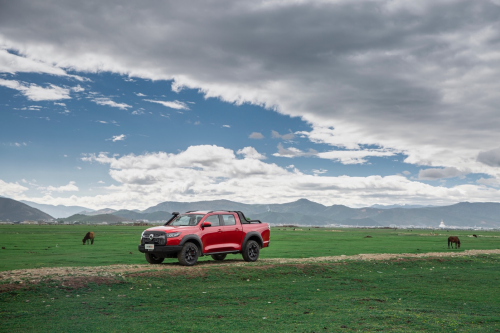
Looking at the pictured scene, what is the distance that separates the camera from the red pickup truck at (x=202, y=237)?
19.8 metres

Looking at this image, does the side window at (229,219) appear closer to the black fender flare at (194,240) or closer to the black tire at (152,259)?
the black fender flare at (194,240)

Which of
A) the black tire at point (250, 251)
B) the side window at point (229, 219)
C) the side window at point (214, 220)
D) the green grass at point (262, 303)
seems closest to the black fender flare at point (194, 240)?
the side window at point (214, 220)

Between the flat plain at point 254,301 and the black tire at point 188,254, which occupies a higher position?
the black tire at point 188,254

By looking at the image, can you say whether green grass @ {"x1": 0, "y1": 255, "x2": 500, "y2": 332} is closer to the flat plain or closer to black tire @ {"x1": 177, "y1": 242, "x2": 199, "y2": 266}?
the flat plain

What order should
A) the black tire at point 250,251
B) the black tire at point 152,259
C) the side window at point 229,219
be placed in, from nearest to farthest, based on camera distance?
the black tire at point 152,259 → the side window at point 229,219 → the black tire at point 250,251

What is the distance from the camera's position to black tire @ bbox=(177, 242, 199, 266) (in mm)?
19750

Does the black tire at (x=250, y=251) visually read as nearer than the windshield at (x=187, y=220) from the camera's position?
No

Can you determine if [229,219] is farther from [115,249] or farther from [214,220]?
→ [115,249]

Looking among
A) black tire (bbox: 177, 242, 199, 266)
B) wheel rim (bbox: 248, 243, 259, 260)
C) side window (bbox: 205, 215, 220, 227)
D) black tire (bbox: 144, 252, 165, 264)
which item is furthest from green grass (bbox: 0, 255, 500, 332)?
black tire (bbox: 144, 252, 165, 264)

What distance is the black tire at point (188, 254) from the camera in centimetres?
1975

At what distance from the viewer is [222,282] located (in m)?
16.7

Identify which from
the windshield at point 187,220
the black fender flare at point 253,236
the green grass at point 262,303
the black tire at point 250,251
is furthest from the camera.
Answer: the black tire at point 250,251

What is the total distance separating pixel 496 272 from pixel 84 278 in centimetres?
2027

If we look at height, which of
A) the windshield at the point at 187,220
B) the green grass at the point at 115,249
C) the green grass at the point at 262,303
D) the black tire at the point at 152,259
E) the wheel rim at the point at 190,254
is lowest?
the green grass at the point at 115,249
